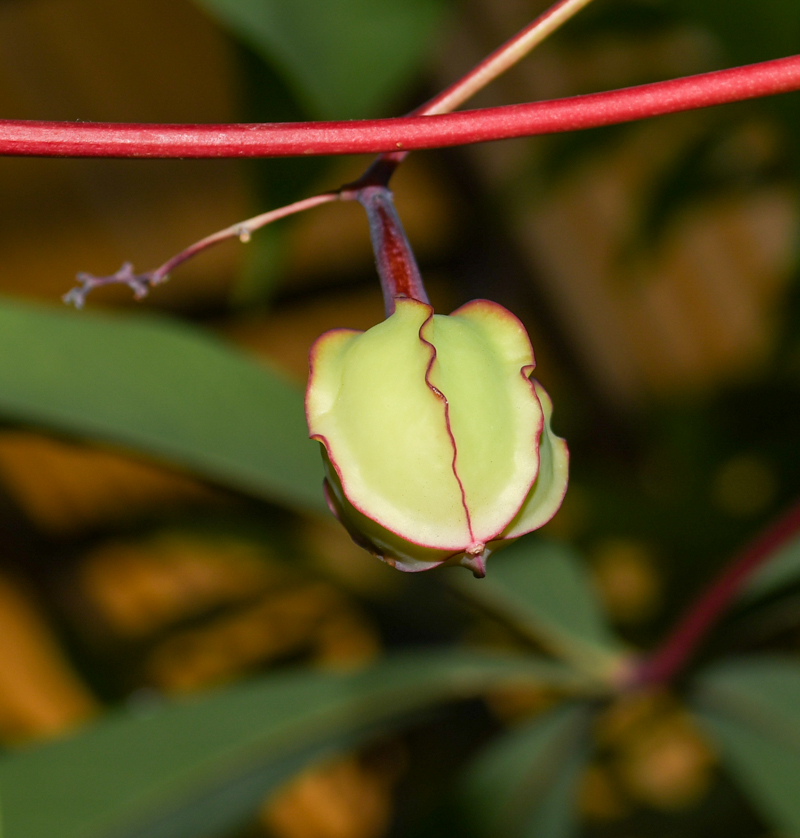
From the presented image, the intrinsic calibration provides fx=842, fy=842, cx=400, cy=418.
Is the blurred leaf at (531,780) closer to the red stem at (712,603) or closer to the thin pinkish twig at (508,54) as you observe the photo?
the red stem at (712,603)

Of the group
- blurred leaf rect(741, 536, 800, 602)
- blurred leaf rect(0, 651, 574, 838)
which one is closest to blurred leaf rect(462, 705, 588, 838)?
blurred leaf rect(0, 651, 574, 838)

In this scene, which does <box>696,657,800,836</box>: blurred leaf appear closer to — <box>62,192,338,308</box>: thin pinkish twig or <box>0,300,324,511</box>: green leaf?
<box>0,300,324,511</box>: green leaf

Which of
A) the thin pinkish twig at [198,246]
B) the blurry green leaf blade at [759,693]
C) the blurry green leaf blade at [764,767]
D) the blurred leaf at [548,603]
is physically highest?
the thin pinkish twig at [198,246]

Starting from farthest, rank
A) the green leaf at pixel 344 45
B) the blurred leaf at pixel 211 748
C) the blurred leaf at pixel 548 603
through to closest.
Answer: the blurred leaf at pixel 548 603
the blurred leaf at pixel 211 748
the green leaf at pixel 344 45

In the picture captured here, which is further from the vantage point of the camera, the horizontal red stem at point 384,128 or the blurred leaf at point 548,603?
the blurred leaf at point 548,603

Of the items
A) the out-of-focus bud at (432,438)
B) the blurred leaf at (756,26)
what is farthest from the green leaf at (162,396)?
the blurred leaf at (756,26)

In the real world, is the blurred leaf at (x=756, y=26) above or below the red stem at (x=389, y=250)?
above

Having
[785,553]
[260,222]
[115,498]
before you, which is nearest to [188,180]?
[115,498]
